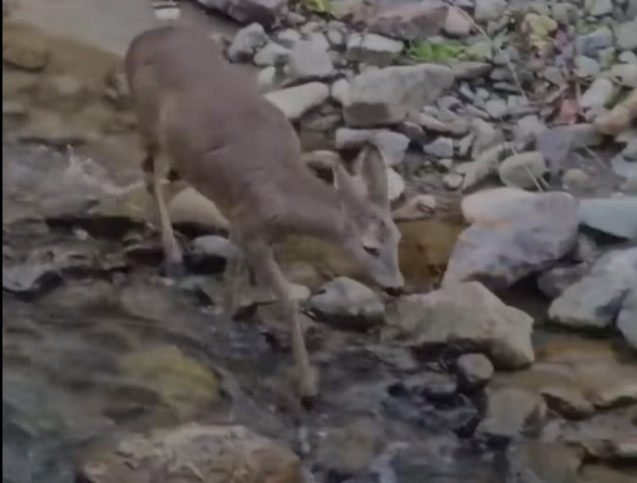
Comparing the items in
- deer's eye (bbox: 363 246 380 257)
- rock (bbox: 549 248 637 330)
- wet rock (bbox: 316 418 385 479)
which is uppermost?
deer's eye (bbox: 363 246 380 257)

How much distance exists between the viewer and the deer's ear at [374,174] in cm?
88

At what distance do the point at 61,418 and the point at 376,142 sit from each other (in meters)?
0.27

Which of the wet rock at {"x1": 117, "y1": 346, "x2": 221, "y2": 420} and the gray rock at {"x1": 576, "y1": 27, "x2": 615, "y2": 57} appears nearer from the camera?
the wet rock at {"x1": 117, "y1": 346, "x2": 221, "y2": 420}

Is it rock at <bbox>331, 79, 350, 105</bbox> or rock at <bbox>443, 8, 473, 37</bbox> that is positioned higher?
rock at <bbox>443, 8, 473, 37</bbox>

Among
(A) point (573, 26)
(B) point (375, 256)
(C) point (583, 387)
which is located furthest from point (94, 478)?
(A) point (573, 26)

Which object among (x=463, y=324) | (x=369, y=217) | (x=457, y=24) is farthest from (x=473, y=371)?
(x=457, y=24)

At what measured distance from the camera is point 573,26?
3.14 feet

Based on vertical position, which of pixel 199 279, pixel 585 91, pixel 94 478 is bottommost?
pixel 94 478

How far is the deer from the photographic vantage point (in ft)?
2.77

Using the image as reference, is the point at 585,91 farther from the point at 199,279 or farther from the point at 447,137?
the point at 199,279

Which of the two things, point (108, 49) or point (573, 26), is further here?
point (573, 26)

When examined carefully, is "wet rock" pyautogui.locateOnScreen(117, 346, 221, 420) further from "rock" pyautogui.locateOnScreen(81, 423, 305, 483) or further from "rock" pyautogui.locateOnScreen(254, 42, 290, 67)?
"rock" pyautogui.locateOnScreen(254, 42, 290, 67)

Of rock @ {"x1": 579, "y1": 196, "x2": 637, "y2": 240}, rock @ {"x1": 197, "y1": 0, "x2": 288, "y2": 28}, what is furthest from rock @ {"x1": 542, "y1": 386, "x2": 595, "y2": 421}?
rock @ {"x1": 197, "y1": 0, "x2": 288, "y2": 28}

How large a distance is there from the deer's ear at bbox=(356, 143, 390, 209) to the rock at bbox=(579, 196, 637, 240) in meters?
0.16
